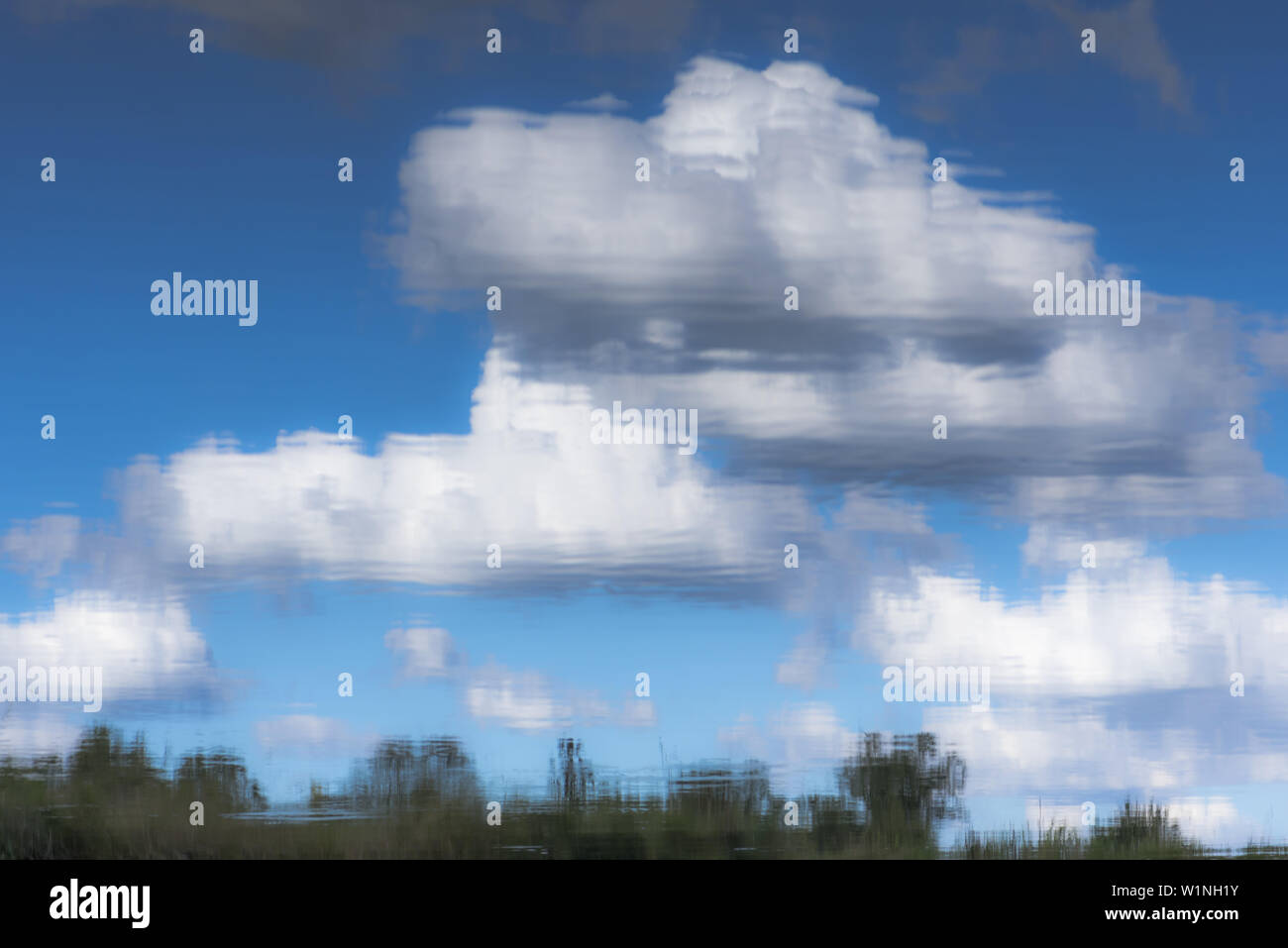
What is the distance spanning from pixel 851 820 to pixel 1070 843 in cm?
329

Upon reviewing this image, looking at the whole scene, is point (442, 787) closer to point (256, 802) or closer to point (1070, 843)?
point (256, 802)
